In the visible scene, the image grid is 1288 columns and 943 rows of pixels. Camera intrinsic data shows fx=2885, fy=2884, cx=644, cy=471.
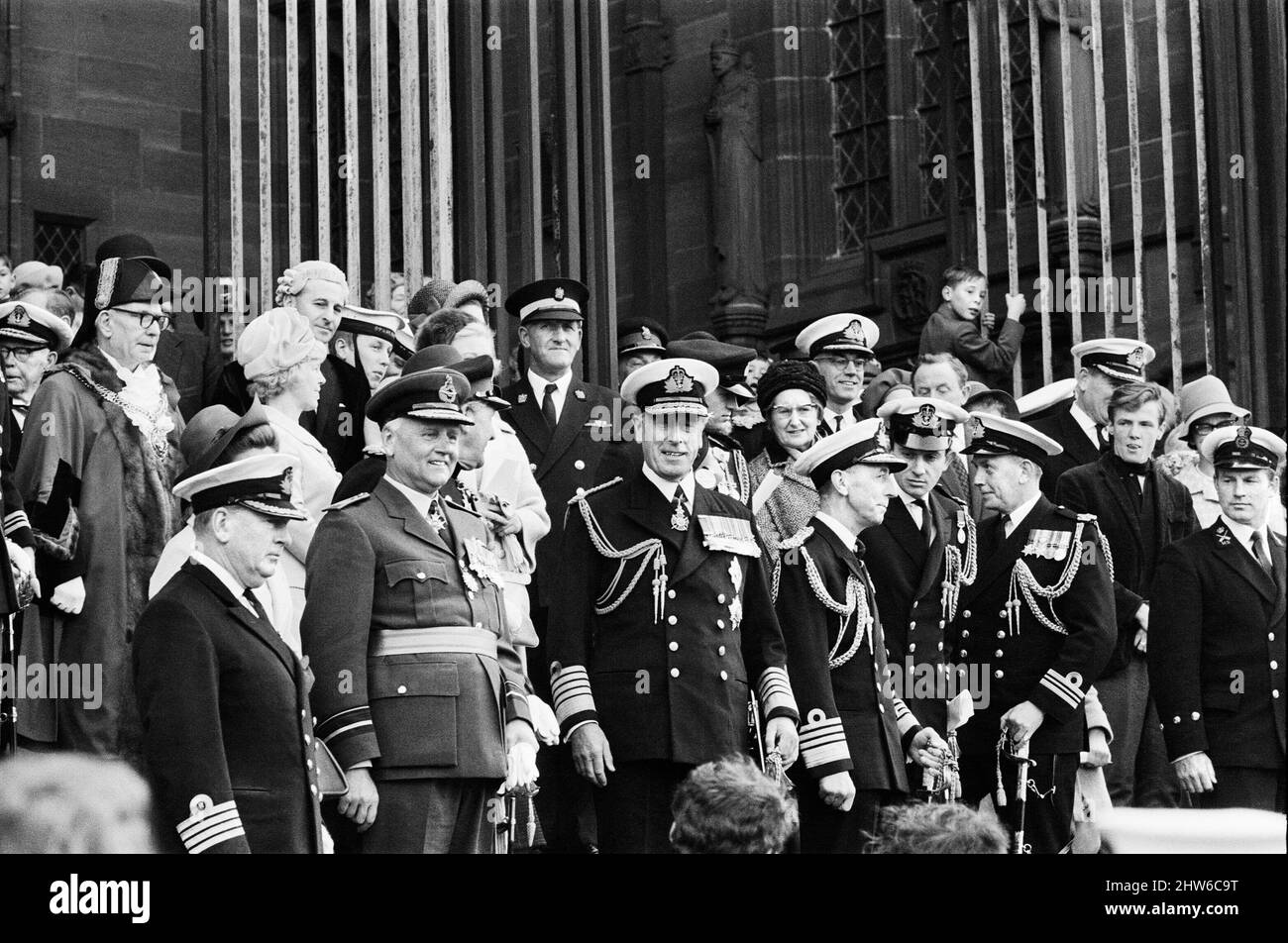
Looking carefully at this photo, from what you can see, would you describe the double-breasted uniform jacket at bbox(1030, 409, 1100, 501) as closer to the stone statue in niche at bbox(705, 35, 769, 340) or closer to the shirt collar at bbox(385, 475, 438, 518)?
the shirt collar at bbox(385, 475, 438, 518)

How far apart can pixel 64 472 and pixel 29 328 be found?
77 centimetres

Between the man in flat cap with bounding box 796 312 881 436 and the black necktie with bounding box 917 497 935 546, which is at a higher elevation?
the man in flat cap with bounding box 796 312 881 436

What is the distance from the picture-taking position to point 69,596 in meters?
8.70

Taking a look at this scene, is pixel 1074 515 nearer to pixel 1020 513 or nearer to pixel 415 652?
pixel 1020 513

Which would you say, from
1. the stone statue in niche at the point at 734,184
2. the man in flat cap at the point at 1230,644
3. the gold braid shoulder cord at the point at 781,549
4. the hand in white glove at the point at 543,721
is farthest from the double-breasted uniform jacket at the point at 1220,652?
the stone statue in niche at the point at 734,184

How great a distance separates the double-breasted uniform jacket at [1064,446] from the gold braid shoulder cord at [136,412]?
3640mm

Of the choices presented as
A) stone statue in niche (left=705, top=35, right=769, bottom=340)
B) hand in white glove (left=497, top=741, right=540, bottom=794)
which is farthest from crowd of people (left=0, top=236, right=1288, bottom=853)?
stone statue in niche (left=705, top=35, right=769, bottom=340)

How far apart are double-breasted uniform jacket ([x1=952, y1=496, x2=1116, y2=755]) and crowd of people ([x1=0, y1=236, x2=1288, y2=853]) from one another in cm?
1

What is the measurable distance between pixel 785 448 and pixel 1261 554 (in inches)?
67.9

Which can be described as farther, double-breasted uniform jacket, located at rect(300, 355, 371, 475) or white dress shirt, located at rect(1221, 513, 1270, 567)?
white dress shirt, located at rect(1221, 513, 1270, 567)

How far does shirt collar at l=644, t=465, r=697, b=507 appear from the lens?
9094mm

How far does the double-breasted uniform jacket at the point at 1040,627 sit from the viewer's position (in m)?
9.87

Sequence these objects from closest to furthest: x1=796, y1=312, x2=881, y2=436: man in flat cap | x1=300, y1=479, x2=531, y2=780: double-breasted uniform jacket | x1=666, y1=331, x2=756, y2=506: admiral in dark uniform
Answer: x1=300, y1=479, x2=531, y2=780: double-breasted uniform jacket < x1=666, y1=331, x2=756, y2=506: admiral in dark uniform < x1=796, y1=312, x2=881, y2=436: man in flat cap

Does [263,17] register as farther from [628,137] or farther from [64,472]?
[628,137]
